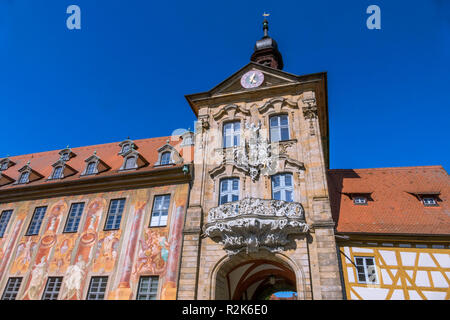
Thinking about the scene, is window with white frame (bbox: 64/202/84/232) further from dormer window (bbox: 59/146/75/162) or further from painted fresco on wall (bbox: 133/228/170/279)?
dormer window (bbox: 59/146/75/162)

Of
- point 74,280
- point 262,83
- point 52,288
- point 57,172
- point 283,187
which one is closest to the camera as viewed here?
point 283,187

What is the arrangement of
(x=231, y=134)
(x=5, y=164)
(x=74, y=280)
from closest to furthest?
(x=74, y=280) → (x=231, y=134) → (x=5, y=164)

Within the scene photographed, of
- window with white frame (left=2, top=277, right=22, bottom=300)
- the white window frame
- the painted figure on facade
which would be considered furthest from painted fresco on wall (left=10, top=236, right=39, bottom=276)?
the white window frame

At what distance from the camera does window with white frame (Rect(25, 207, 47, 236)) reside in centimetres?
1808

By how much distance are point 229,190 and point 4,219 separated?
14356 millimetres

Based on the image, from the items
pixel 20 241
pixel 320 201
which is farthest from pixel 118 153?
pixel 320 201

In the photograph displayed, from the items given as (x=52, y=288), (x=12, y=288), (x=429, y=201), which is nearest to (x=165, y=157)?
(x=52, y=288)

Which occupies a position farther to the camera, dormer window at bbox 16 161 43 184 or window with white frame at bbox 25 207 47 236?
dormer window at bbox 16 161 43 184

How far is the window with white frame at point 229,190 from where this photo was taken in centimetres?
1559

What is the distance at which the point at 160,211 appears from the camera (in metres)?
16.4

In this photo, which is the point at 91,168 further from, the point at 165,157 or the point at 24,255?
the point at 24,255

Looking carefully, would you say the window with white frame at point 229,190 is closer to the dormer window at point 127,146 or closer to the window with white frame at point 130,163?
the window with white frame at point 130,163

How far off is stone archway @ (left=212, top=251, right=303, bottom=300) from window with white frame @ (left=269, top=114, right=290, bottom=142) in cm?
624

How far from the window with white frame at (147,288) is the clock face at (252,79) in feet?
38.4
